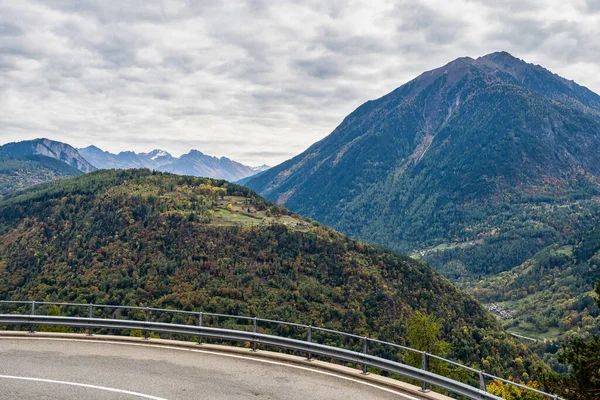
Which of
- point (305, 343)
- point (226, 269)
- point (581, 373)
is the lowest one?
point (226, 269)

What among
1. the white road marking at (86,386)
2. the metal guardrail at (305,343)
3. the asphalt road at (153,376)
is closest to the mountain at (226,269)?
the metal guardrail at (305,343)

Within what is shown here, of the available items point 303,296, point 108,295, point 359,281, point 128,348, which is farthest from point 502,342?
point 128,348

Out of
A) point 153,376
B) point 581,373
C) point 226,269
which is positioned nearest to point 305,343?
point 153,376

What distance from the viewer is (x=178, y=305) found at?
328 ft

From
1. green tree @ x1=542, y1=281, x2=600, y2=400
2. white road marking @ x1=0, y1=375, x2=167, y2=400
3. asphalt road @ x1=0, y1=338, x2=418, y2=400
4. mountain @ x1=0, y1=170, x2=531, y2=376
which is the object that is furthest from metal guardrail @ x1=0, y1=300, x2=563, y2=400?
mountain @ x1=0, y1=170, x2=531, y2=376

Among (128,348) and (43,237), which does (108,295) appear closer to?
(43,237)

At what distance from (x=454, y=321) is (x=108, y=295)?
93596mm

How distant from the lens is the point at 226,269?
121 metres

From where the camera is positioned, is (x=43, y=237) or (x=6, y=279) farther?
(x=43, y=237)

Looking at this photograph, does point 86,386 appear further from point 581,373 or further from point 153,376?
point 581,373

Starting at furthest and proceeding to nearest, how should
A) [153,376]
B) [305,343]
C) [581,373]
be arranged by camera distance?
[581,373] → [305,343] → [153,376]

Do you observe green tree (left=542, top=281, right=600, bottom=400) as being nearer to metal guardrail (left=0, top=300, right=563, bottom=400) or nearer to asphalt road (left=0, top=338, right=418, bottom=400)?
metal guardrail (left=0, top=300, right=563, bottom=400)

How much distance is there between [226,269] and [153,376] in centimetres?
10759

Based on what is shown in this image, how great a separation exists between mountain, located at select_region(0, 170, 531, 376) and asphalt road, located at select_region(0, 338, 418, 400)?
271 ft
